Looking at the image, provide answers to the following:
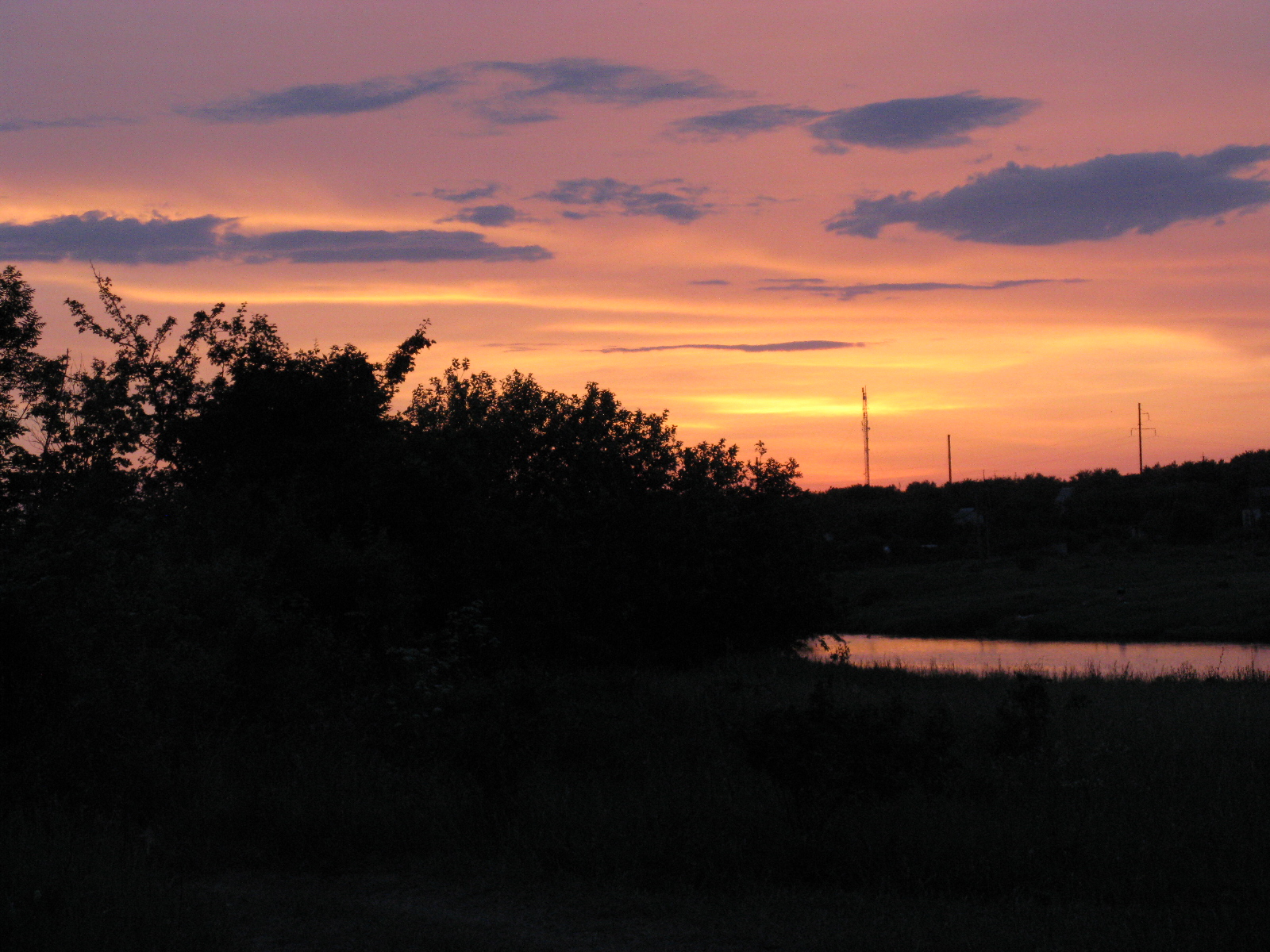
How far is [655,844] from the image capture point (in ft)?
23.7

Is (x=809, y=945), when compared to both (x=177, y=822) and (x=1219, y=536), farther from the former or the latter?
(x=1219, y=536)

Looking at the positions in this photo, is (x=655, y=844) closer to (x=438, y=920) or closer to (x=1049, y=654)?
(x=438, y=920)

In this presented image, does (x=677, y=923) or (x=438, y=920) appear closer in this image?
(x=677, y=923)

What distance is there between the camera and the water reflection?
3228 cm

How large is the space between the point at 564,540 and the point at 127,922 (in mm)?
17915

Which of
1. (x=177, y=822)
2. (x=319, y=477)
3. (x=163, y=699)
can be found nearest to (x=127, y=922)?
(x=177, y=822)

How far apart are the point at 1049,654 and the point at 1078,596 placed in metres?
16.8

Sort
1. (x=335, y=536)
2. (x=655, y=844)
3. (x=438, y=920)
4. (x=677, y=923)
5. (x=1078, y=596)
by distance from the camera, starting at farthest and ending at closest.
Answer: (x=1078, y=596)
(x=335, y=536)
(x=655, y=844)
(x=438, y=920)
(x=677, y=923)

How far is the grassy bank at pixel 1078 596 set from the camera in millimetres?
48562

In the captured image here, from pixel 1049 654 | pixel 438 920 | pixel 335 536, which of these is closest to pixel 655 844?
pixel 438 920

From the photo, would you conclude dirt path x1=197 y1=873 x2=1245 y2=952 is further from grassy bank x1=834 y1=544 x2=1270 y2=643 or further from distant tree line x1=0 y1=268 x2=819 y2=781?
grassy bank x1=834 y1=544 x2=1270 y2=643

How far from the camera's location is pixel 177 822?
8180 mm

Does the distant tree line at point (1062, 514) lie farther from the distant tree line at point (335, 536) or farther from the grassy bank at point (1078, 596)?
the distant tree line at point (335, 536)

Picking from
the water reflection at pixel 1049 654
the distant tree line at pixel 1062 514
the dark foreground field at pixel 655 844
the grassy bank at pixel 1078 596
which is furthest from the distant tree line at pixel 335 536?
the distant tree line at pixel 1062 514
